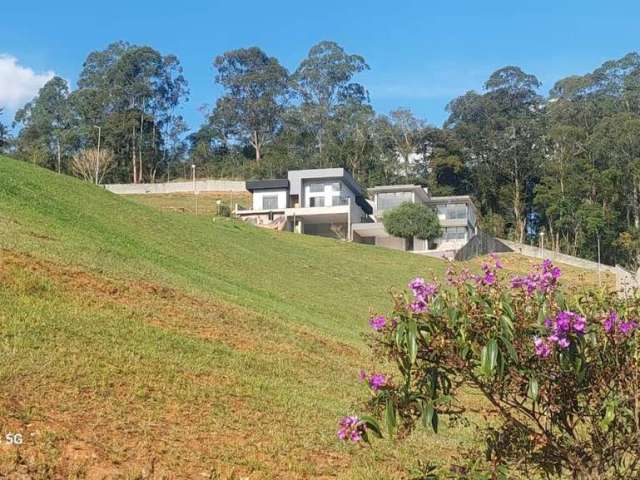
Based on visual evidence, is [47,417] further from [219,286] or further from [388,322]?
[219,286]

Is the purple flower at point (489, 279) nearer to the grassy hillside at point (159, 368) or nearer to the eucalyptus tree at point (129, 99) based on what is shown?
the grassy hillside at point (159, 368)

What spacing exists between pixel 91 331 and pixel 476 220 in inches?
2092

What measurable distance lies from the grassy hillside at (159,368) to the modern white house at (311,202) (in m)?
34.5

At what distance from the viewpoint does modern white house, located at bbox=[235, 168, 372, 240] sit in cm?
5316

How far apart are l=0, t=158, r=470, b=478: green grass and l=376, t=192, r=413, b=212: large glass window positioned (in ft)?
116

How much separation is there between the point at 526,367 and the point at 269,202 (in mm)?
51855

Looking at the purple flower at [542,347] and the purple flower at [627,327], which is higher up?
the purple flower at [627,327]

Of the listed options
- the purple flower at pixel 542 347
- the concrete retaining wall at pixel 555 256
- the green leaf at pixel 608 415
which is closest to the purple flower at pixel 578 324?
the purple flower at pixel 542 347

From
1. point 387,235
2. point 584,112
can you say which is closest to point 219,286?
point 387,235

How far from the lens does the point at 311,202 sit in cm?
5494

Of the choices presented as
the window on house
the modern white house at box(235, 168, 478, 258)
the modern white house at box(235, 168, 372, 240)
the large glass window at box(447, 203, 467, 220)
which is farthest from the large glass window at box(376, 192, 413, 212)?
the window on house

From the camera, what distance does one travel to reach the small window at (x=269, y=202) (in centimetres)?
5484

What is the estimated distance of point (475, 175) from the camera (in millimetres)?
67875

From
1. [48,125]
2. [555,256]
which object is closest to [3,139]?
[48,125]
